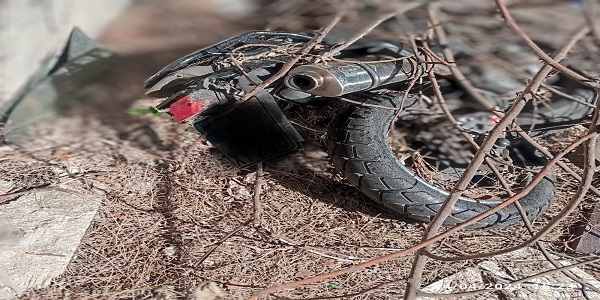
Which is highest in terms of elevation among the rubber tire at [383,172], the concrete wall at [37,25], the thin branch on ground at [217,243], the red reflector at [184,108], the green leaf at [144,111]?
the concrete wall at [37,25]

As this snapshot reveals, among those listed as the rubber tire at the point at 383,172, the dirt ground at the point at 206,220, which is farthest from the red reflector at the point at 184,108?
the rubber tire at the point at 383,172

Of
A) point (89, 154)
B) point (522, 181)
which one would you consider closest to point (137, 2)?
point (89, 154)

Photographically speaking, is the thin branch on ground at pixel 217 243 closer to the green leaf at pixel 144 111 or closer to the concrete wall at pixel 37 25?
the green leaf at pixel 144 111

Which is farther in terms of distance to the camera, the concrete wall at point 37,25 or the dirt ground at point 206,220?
the dirt ground at point 206,220

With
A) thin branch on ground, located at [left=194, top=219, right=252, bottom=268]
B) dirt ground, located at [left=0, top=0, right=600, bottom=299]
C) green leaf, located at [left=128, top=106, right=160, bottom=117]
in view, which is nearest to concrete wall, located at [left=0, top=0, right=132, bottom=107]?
dirt ground, located at [left=0, top=0, right=600, bottom=299]

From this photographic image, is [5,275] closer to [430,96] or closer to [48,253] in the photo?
[48,253]

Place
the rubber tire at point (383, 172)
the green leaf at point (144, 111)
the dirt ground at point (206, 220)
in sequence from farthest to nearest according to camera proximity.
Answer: the green leaf at point (144, 111) < the rubber tire at point (383, 172) < the dirt ground at point (206, 220)

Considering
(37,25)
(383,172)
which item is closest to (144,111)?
(383,172)

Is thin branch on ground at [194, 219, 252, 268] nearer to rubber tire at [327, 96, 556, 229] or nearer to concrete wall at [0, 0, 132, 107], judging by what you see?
rubber tire at [327, 96, 556, 229]
